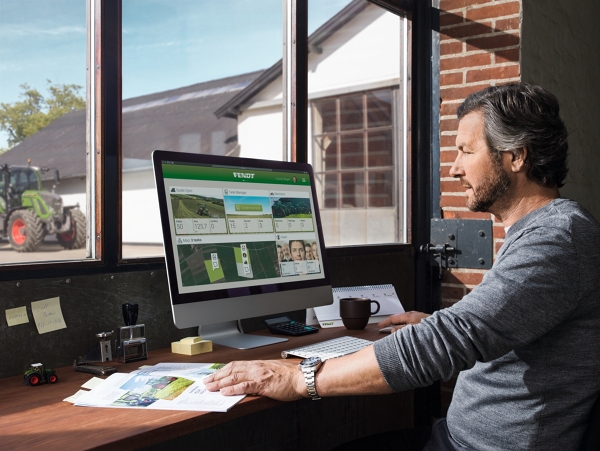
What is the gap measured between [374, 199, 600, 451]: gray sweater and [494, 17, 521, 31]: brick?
162 centimetres

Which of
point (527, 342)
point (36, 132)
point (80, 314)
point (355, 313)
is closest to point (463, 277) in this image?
point (355, 313)

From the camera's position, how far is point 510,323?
1.17m

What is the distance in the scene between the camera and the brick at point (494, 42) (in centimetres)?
270

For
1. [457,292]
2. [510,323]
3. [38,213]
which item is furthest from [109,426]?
[38,213]

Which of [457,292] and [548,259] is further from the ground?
[548,259]

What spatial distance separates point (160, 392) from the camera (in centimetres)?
128

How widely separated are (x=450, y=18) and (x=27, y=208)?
910 centimetres

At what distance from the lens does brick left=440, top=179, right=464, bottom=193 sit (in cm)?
284

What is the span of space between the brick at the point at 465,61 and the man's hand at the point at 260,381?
1.97m

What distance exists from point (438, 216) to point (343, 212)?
1.90 m

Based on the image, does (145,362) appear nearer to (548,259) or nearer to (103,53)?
(103,53)

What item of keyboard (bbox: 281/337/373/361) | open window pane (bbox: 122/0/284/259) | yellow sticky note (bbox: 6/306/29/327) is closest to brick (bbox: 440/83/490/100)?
open window pane (bbox: 122/0/284/259)

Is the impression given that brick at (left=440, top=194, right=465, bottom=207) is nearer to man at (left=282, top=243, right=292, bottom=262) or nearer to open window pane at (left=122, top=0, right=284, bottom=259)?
open window pane at (left=122, top=0, right=284, bottom=259)

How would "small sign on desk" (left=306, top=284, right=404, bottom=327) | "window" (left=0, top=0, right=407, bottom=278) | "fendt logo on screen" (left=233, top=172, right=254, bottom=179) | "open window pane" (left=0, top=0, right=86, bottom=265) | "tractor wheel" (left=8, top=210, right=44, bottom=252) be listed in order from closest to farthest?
1. "window" (left=0, top=0, right=407, bottom=278)
2. "fendt logo on screen" (left=233, top=172, right=254, bottom=179)
3. "small sign on desk" (left=306, top=284, right=404, bottom=327)
4. "open window pane" (left=0, top=0, right=86, bottom=265)
5. "tractor wheel" (left=8, top=210, right=44, bottom=252)
